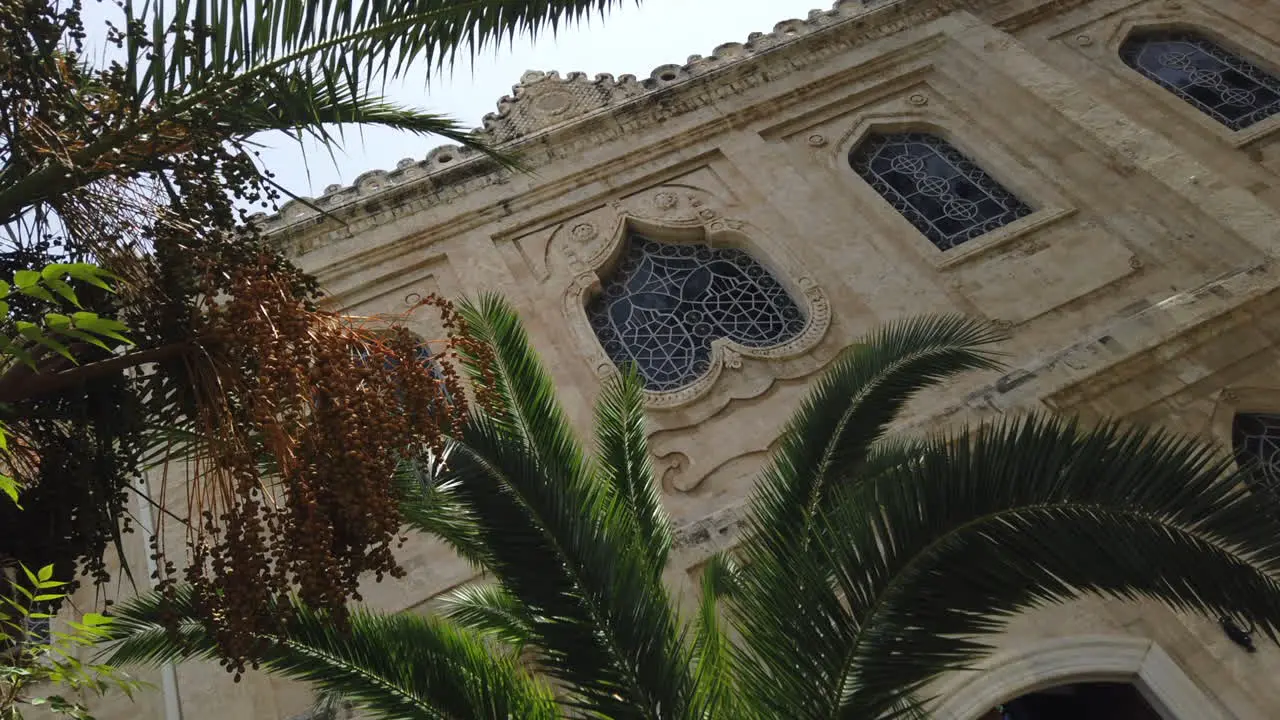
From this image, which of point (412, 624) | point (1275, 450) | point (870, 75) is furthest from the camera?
point (870, 75)

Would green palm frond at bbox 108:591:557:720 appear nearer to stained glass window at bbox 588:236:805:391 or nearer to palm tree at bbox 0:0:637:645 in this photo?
palm tree at bbox 0:0:637:645

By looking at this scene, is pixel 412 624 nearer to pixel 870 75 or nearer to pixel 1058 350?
pixel 1058 350

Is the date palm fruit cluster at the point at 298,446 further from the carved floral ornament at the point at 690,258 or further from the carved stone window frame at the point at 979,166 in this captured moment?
the carved stone window frame at the point at 979,166

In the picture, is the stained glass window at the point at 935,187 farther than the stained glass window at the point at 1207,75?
No

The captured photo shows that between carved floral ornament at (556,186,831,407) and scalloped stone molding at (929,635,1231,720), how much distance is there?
2378 mm

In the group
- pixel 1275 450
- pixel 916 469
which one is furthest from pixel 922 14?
pixel 916 469

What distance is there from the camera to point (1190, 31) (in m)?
9.29

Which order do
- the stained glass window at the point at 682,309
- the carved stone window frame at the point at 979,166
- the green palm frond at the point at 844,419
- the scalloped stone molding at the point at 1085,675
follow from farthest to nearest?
1. the carved stone window frame at the point at 979,166
2. the stained glass window at the point at 682,309
3. the scalloped stone molding at the point at 1085,675
4. the green palm frond at the point at 844,419

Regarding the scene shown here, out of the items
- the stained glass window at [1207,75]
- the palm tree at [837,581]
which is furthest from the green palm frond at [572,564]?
the stained glass window at [1207,75]

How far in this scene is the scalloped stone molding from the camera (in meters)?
5.27

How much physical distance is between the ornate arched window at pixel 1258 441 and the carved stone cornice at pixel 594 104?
164 inches

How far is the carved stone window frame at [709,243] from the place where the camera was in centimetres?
711

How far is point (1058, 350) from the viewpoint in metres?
6.87

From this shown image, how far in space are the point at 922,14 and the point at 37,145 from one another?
25.2ft
